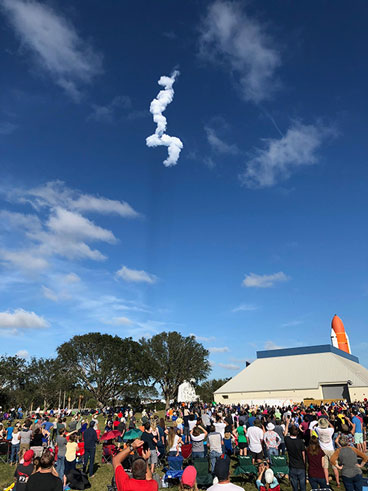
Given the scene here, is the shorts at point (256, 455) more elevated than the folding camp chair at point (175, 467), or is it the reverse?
the shorts at point (256, 455)

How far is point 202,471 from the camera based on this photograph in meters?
10.3

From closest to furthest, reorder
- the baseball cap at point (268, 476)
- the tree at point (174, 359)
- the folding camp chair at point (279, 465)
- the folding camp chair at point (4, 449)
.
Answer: the baseball cap at point (268, 476), the folding camp chair at point (279, 465), the folding camp chair at point (4, 449), the tree at point (174, 359)

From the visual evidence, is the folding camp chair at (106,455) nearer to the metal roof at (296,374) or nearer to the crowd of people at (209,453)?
the crowd of people at (209,453)

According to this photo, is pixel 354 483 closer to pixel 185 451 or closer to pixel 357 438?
pixel 185 451

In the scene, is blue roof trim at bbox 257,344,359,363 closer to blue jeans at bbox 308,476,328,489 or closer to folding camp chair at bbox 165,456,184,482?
folding camp chair at bbox 165,456,184,482

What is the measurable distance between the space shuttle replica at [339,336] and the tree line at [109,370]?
128ft

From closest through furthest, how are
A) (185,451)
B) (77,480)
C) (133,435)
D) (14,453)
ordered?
(77,480)
(133,435)
(185,451)
(14,453)

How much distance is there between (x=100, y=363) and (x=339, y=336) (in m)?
61.9

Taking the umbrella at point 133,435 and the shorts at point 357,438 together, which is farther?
the shorts at point 357,438

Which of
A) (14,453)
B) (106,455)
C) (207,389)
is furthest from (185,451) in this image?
(207,389)

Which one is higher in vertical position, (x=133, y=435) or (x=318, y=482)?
(x=133, y=435)

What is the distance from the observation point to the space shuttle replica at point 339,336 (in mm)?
85688

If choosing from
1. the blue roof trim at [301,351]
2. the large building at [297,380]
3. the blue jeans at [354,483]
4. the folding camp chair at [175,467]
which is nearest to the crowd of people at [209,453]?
the blue jeans at [354,483]

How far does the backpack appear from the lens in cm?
1083
